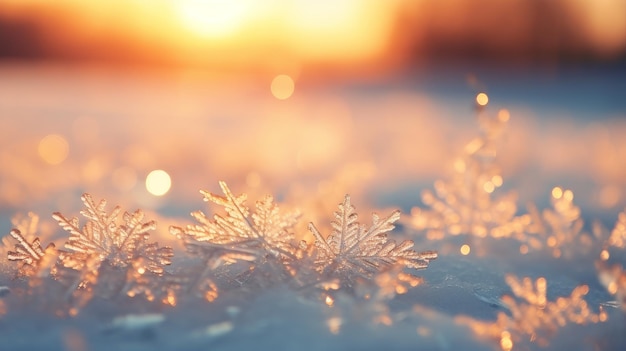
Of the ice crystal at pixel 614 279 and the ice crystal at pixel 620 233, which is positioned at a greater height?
the ice crystal at pixel 620 233

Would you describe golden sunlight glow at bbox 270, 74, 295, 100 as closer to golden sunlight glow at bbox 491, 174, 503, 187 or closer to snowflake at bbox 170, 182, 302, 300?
golden sunlight glow at bbox 491, 174, 503, 187

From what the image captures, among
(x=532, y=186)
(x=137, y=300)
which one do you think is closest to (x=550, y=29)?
(x=532, y=186)

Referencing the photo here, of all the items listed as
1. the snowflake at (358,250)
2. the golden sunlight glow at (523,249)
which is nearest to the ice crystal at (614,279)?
the snowflake at (358,250)

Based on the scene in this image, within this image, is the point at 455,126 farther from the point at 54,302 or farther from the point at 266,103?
the point at 54,302

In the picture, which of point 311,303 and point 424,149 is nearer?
point 311,303

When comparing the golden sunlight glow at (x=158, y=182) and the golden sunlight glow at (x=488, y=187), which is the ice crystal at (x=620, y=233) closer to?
the golden sunlight glow at (x=488, y=187)

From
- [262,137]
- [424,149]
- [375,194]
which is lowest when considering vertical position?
[375,194]
